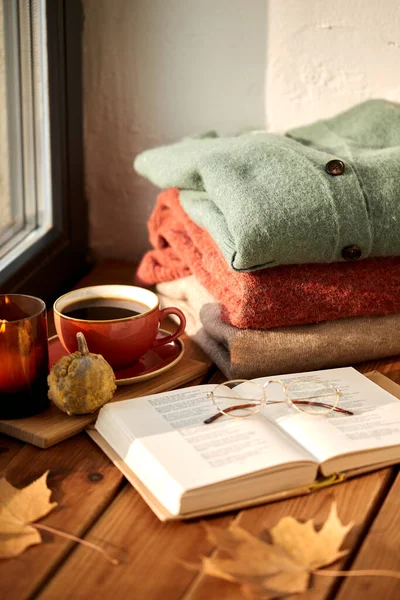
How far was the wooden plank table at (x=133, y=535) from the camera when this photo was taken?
57 centimetres

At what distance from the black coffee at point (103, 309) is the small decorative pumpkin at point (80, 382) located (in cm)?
10

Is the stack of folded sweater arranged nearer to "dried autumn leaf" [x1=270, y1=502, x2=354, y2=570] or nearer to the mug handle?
the mug handle

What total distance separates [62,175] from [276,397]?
0.54 m

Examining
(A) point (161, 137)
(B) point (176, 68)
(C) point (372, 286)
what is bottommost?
(C) point (372, 286)

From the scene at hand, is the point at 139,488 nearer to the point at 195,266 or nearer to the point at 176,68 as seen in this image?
the point at 195,266

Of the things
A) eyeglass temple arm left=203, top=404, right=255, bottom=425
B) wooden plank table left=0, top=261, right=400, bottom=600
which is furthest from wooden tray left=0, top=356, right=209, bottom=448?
eyeglass temple arm left=203, top=404, right=255, bottom=425

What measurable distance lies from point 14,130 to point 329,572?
0.74m

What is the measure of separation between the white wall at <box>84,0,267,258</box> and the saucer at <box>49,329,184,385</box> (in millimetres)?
399

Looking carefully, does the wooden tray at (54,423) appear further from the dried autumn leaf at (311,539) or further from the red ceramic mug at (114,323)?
the dried autumn leaf at (311,539)

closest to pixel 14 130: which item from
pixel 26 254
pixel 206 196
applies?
pixel 26 254

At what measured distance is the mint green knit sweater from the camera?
813 millimetres

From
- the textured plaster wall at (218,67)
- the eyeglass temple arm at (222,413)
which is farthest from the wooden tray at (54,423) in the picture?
the textured plaster wall at (218,67)

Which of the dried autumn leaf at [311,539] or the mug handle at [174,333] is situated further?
the mug handle at [174,333]

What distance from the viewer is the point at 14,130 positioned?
41.5 inches
